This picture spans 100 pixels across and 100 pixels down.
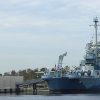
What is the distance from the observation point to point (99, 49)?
180m

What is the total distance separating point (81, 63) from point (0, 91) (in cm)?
2665

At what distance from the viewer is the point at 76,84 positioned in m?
174

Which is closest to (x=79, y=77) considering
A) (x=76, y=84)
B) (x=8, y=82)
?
(x=76, y=84)

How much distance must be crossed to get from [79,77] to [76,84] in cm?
335

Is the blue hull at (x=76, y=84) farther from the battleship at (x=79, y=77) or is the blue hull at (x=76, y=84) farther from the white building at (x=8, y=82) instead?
the white building at (x=8, y=82)

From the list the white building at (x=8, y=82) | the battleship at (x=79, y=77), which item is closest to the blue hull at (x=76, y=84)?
the battleship at (x=79, y=77)

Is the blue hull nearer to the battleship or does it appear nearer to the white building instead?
the battleship

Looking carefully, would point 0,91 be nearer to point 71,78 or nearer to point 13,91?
point 13,91

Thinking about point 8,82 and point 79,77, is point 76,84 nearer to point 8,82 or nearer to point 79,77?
point 79,77

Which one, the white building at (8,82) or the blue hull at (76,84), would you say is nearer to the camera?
the blue hull at (76,84)

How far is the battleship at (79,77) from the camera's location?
565 ft

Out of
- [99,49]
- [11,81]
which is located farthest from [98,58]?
[11,81]

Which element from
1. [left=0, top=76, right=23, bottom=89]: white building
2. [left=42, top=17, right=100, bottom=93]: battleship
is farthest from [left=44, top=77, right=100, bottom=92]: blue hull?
[left=0, top=76, right=23, bottom=89]: white building

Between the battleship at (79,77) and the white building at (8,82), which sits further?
the white building at (8,82)
